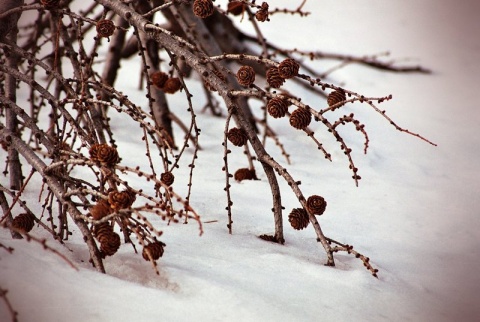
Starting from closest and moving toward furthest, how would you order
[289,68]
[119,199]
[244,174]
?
[119,199] < [289,68] < [244,174]

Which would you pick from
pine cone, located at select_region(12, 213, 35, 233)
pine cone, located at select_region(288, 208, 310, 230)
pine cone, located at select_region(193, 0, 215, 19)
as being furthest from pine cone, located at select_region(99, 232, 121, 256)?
pine cone, located at select_region(193, 0, 215, 19)

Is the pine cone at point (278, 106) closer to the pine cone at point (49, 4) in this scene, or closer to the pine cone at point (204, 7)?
the pine cone at point (204, 7)

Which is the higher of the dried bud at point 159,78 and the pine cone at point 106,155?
the dried bud at point 159,78

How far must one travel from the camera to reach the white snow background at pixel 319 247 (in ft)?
2.97

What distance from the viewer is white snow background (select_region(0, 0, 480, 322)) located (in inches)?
35.6

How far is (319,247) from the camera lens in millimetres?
1334

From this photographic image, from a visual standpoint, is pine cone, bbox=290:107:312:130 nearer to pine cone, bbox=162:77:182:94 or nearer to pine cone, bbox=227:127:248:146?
pine cone, bbox=227:127:248:146

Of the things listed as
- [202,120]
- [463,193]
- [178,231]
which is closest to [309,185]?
[463,193]

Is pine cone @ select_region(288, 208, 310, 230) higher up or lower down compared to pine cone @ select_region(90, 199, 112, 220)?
higher up

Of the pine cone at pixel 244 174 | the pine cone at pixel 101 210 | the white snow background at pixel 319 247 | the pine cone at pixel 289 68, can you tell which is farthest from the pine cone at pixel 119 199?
the pine cone at pixel 244 174

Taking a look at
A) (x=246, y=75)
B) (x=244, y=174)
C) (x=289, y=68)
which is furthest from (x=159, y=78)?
(x=289, y=68)

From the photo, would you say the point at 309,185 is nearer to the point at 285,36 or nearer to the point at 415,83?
the point at 415,83

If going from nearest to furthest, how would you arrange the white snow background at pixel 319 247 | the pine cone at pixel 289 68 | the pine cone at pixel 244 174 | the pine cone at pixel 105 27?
1. the white snow background at pixel 319 247
2. the pine cone at pixel 289 68
3. the pine cone at pixel 105 27
4. the pine cone at pixel 244 174

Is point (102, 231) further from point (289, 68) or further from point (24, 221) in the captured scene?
point (289, 68)
